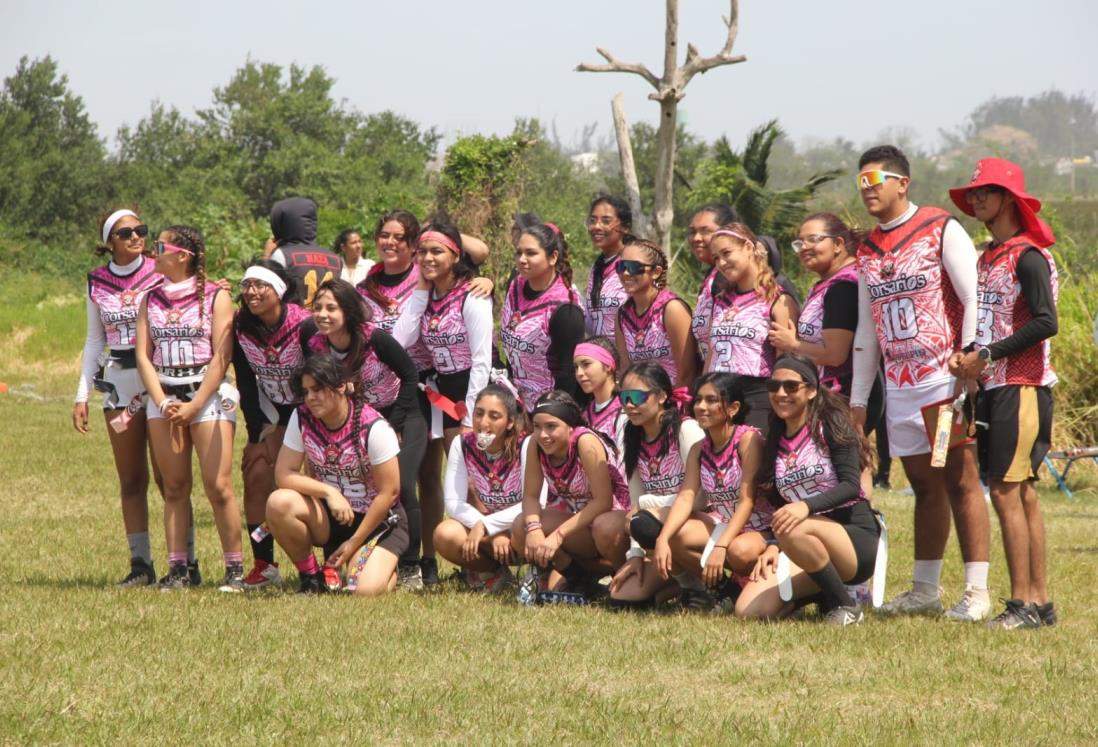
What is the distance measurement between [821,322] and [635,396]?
3.28 feet

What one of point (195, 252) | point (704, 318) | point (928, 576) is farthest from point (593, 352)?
point (195, 252)

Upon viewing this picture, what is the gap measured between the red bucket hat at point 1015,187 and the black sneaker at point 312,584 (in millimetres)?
3742

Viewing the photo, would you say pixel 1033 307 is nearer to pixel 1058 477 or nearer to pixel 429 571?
pixel 429 571

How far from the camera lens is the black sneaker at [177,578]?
7609mm

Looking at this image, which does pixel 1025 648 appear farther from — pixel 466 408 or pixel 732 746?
pixel 466 408

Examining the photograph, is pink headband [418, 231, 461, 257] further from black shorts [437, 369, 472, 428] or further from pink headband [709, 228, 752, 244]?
pink headband [709, 228, 752, 244]

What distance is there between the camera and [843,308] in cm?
687

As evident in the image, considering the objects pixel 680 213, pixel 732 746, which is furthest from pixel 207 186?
pixel 732 746

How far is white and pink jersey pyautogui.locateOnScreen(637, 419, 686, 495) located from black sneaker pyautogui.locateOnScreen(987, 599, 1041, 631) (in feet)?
5.42

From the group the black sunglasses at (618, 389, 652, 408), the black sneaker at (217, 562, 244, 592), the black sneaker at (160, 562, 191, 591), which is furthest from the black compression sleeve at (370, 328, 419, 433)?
the black sneaker at (160, 562, 191, 591)

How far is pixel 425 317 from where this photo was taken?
784 cm

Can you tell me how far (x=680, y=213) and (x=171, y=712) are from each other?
42.7 metres

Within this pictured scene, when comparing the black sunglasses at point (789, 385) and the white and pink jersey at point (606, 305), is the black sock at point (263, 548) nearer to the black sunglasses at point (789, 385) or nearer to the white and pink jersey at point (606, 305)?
the white and pink jersey at point (606, 305)

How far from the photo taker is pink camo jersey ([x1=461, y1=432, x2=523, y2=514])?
24.8 feet
